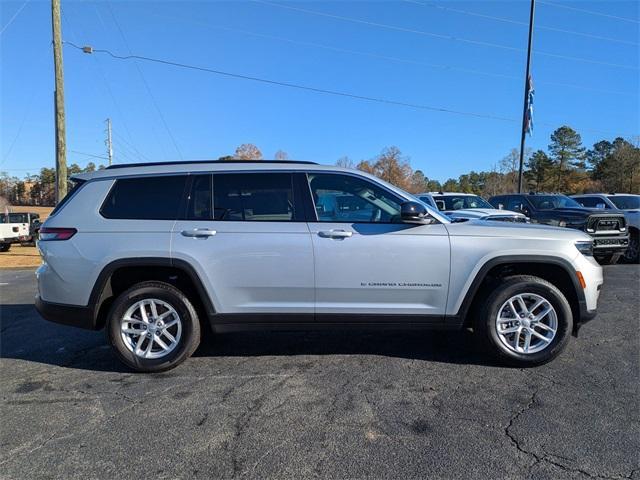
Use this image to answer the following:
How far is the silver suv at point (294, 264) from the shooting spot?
167 inches

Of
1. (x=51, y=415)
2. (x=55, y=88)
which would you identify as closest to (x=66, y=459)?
(x=51, y=415)

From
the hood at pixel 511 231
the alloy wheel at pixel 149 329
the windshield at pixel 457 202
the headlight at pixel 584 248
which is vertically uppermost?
the windshield at pixel 457 202

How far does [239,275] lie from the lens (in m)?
4.27

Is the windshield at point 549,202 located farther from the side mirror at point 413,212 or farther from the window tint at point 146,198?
the window tint at point 146,198

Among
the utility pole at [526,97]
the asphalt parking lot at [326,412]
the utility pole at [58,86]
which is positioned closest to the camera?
the asphalt parking lot at [326,412]

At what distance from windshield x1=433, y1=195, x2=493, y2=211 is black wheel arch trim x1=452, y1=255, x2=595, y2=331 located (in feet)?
30.5

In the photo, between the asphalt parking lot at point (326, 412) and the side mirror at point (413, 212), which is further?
the side mirror at point (413, 212)

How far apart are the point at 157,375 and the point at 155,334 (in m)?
0.36

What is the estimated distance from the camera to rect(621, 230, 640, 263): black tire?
11820 mm

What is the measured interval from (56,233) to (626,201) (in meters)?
15.2

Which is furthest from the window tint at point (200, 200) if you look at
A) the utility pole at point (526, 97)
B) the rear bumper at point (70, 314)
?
the utility pole at point (526, 97)

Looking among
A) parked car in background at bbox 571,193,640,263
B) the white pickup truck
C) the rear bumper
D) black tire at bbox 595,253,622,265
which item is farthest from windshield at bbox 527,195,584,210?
the white pickup truck

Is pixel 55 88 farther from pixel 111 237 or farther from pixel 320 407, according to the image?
pixel 320 407

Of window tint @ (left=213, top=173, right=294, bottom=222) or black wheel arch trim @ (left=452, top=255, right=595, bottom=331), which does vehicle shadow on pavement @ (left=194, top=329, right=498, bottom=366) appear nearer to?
black wheel arch trim @ (left=452, top=255, right=595, bottom=331)
